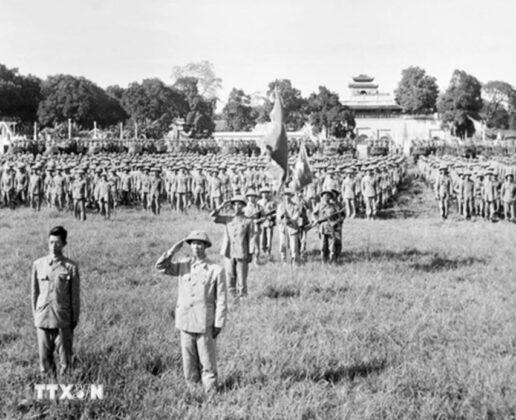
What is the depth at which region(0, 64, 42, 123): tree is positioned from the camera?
210 feet

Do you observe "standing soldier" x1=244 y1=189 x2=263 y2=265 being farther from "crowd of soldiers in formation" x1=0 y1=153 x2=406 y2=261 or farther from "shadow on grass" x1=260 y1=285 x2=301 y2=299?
"crowd of soldiers in formation" x1=0 y1=153 x2=406 y2=261

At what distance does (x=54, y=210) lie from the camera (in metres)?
19.8

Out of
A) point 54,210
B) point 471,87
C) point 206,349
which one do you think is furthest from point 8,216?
point 471,87

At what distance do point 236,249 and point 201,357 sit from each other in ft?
12.5

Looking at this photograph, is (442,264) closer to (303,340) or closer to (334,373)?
(303,340)

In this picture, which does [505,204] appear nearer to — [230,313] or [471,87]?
[230,313]

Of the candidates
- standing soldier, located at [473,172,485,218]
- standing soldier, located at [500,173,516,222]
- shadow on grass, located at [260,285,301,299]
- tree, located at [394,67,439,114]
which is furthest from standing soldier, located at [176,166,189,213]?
tree, located at [394,67,439,114]

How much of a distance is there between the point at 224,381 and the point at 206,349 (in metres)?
0.55

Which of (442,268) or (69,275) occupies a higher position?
(69,275)

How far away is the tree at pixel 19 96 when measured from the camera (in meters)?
63.9

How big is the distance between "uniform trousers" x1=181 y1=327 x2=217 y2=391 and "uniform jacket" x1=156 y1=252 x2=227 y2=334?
0.10 metres

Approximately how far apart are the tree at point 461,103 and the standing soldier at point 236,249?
62.8 m

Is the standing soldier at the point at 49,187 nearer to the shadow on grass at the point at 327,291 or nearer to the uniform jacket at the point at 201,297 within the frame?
the shadow on grass at the point at 327,291

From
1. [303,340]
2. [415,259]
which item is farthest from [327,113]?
[303,340]
